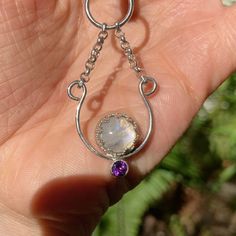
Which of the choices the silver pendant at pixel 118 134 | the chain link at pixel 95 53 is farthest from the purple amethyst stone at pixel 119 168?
the chain link at pixel 95 53

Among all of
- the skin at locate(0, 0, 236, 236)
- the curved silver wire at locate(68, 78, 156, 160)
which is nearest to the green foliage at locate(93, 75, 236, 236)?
the skin at locate(0, 0, 236, 236)

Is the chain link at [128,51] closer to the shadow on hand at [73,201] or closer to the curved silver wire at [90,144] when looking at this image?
the curved silver wire at [90,144]

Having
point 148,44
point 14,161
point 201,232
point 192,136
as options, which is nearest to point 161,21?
point 148,44

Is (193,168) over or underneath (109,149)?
underneath

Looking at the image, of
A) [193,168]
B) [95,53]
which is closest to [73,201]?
[95,53]

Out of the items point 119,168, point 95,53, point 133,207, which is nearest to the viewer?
point 119,168

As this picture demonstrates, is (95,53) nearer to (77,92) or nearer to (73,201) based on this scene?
(77,92)
